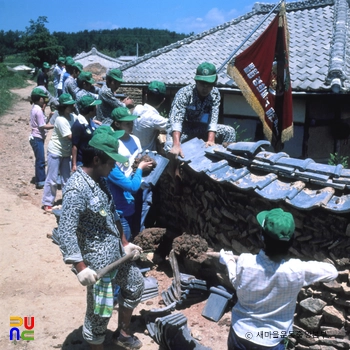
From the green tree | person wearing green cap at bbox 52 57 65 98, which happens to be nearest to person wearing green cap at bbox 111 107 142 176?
person wearing green cap at bbox 52 57 65 98

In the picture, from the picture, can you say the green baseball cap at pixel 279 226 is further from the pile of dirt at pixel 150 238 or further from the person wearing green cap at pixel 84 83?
the person wearing green cap at pixel 84 83

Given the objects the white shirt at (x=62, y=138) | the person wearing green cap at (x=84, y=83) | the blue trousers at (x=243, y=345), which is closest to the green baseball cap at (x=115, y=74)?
the white shirt at (x=62, y=138)

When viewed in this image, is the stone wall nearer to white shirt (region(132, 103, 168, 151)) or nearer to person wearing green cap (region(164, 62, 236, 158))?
person wearing green cap (region(164, 62, 236, 158))

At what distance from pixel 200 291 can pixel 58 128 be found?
345 centimetres

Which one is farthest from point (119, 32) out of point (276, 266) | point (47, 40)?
point (276, 266)

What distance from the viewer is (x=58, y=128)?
662 centimetres

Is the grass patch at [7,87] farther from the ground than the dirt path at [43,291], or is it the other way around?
the grass patch at [7,87]

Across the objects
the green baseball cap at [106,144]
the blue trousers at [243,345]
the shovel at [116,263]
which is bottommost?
the blue trousers at [243,345]

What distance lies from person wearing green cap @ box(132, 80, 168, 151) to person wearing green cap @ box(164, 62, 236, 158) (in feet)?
0.65

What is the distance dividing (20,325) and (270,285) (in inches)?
105

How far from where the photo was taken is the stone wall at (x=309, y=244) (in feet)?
12.2

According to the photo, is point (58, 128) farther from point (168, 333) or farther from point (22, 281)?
point (168, 333)

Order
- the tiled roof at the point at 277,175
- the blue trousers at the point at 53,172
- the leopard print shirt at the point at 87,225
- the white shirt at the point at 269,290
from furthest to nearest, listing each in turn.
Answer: the blue trousers at the point at 53,172 < the tiled roof at the point at 277,175 < the leopard print shirt at the point at 87,225 < the white shirt at the point at 269,290

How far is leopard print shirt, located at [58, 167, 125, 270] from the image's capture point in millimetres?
3070
